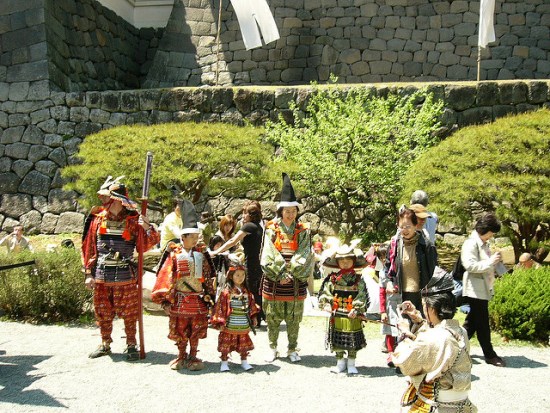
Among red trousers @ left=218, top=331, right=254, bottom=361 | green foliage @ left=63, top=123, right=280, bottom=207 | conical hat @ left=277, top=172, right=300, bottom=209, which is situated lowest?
red trousers @ left=218, top=331, right=254, bottom=361

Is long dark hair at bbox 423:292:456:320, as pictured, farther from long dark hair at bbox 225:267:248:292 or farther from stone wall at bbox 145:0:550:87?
stone wall at bbox 145:0:550:87

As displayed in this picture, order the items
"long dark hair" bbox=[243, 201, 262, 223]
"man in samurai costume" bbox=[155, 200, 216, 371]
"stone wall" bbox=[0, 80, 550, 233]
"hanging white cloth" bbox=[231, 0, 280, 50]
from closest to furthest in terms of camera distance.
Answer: "man in samurai costume" bbox=[155, 200, 216, 371]
"long dark hair" bbox=[243, 201, 262, 223]
"hanging white cloth" bbox=[231, 0, 280, 50]
"stone wall" bbox=[0, 80, 550, 233]

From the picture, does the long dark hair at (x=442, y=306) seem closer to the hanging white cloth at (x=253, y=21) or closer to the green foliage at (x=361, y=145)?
the green foliage at (x=361, y=145)

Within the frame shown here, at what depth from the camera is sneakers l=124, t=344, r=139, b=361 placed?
623 cm

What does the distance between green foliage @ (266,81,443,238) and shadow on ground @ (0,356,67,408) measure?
21.3 feet

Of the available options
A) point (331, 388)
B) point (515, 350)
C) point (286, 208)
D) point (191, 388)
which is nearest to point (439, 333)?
point (331, 388)

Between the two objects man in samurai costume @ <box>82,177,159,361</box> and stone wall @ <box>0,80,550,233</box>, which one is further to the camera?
stone wall @ <box>0,80,550,233</box>

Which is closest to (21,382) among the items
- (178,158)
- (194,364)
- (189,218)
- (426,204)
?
(194,364)

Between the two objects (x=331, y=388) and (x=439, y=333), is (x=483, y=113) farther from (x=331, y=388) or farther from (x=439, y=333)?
(x=439, y=333)

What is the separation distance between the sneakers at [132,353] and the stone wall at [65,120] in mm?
7384

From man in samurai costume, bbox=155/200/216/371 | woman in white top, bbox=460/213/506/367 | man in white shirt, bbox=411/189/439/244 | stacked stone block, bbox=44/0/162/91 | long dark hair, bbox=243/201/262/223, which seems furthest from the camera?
stacked stone block, bbox=44/0/162/91

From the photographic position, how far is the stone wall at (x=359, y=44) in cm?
1658

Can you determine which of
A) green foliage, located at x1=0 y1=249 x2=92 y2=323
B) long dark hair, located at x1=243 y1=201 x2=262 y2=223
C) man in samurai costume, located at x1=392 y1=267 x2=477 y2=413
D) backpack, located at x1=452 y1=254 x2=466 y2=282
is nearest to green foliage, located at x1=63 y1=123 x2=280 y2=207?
green foliage, located at x1=0 y1=249 x2=92 y2=323

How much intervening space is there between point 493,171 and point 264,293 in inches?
176
